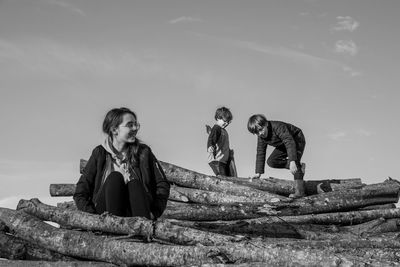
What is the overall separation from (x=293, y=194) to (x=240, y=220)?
3010mm

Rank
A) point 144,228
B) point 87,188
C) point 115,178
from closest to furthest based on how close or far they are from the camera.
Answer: point 144,228
point 115,178
point 87,188

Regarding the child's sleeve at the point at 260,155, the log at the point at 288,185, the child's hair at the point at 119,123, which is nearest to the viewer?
the child's hair at the point at 119,123

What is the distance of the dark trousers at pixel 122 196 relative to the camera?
562 centimetres

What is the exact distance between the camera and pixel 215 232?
584 cm

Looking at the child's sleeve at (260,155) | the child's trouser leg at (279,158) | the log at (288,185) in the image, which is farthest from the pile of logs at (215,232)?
the child's trouser leg at (279,158)

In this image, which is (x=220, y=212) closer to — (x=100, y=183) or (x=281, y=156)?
(x=100, y=183)

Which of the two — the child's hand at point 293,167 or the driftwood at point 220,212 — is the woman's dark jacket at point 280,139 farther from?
the driftwood at point 220,212

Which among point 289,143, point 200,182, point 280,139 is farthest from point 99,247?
point 280,139

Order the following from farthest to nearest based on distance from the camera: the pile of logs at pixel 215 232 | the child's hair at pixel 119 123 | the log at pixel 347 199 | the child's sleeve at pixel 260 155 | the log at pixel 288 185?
1. the child's sleeve at pixel 260 155
2. the log at pixel 288 185
3. the log at pixel 347 199
4. the child's hair at pixel 119 123
5. the pile of logs at pixel 215 232

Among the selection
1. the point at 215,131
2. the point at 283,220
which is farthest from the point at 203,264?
the point at 215,131

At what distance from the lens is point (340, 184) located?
1081cm

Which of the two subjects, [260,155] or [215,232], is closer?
[215,232]

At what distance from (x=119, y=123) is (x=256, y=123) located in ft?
17.1

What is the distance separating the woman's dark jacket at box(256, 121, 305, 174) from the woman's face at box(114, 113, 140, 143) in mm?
5332
